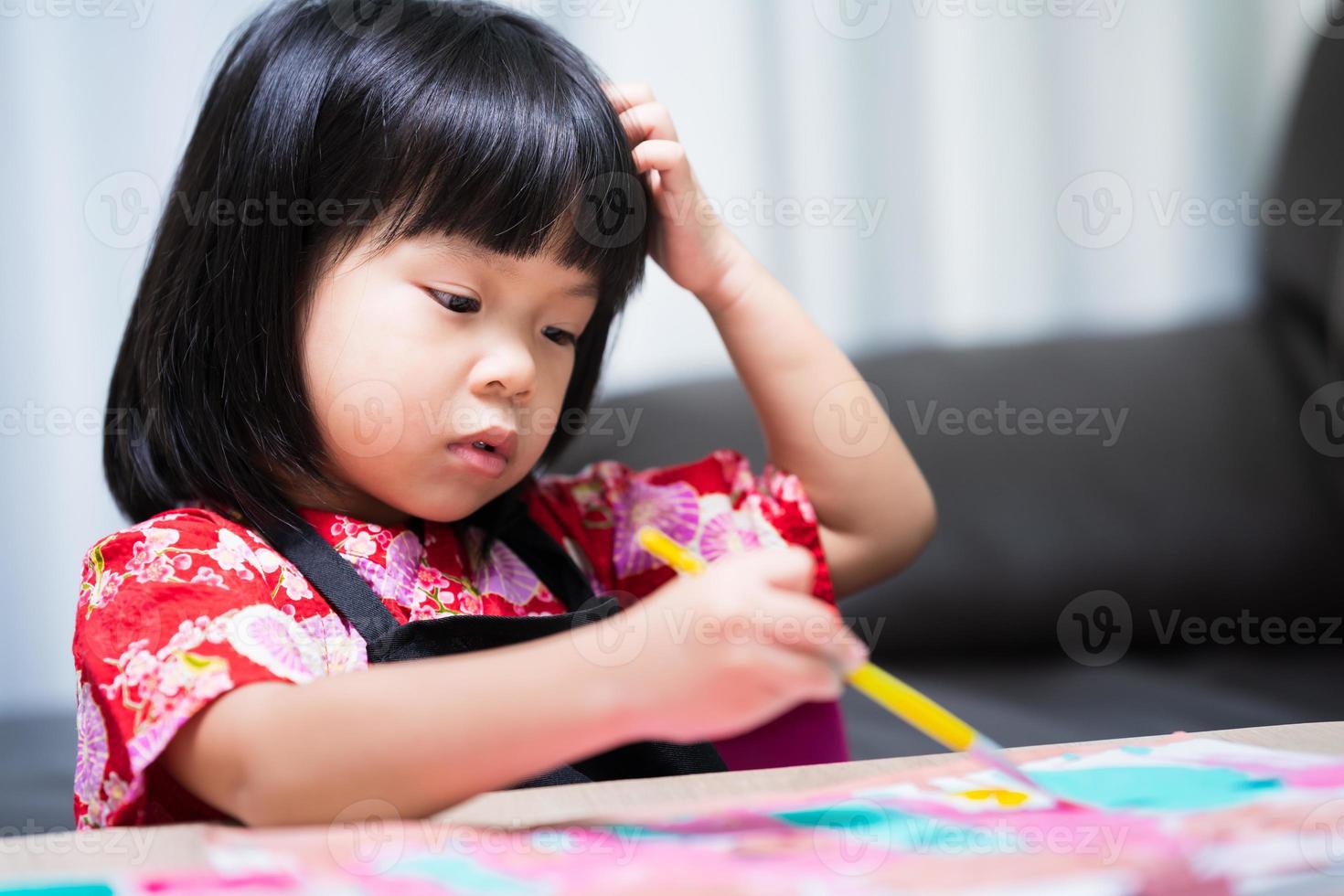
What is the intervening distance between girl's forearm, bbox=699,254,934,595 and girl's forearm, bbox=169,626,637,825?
16.9 inches

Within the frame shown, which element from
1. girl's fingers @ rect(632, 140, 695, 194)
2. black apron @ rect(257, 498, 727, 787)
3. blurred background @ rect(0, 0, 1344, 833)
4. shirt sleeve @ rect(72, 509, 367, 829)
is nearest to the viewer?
shirt sleeve @ rect(72, 509, 367, 829)

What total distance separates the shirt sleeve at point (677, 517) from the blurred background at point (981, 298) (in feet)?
0.67

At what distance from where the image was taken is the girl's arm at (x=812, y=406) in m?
0.83

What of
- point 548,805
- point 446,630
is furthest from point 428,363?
point 548,805

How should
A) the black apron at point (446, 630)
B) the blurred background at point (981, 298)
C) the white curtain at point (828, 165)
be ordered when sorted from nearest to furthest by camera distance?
the black apron at point (446, 630)
the blurred background at point (981, 298)
the white curtain at point (828, 165)

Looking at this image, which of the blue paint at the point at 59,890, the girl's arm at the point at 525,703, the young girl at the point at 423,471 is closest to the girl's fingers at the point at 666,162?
the young girl at the point at 423,471

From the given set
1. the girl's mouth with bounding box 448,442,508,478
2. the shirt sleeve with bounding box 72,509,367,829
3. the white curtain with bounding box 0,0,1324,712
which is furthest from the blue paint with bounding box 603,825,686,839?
the white curtain with bounding box 0,0,1324,712

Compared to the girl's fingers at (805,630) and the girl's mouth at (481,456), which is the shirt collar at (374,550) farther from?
the girl's fingers at (805,630)

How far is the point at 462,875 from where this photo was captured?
0.37 meters

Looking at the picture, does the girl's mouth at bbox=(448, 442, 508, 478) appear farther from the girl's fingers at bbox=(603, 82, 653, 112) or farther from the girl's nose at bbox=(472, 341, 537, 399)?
the girl's fingers at bbox=(603, 82, 653, 112)

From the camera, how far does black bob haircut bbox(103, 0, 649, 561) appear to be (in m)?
0.64

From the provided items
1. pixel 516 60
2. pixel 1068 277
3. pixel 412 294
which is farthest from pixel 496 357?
pixel 1068 277

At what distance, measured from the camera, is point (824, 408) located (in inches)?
32.8

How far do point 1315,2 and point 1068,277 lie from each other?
0.44 metres
